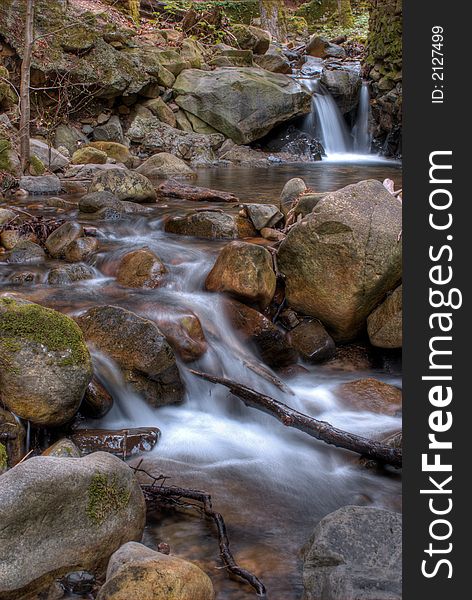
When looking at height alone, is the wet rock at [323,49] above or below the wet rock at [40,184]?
above

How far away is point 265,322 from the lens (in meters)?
5.15

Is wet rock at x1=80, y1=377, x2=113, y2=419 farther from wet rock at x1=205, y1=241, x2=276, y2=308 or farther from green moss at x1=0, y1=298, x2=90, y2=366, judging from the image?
wet rock at x1=205, y1=241, x2=276, y2=308

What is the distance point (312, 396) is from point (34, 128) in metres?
11.8

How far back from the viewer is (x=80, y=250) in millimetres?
6348

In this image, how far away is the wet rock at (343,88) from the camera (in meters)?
18.9

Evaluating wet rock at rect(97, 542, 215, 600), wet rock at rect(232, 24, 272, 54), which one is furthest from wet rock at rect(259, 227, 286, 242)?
wet rock at rect(232, 24, 272, 54)

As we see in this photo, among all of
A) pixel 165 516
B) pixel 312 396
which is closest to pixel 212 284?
pixel 312 396

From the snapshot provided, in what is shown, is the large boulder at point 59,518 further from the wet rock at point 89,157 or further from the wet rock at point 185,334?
the wet rock at point 89,157

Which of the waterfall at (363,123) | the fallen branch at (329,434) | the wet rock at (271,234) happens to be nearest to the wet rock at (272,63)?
the waterfall at (363,123)

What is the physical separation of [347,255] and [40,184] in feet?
21.9

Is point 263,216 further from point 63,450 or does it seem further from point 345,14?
point 345,14

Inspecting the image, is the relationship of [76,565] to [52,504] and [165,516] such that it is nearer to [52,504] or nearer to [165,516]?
[52,504]

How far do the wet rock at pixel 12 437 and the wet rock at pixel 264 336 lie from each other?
2212 mm

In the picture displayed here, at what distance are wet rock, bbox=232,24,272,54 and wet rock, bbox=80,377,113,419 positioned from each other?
67.0 ft
